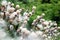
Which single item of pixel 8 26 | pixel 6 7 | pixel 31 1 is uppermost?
pixel 31 1

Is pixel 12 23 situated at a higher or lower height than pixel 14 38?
higher

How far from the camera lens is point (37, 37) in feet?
5.51

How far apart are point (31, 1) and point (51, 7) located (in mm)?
652

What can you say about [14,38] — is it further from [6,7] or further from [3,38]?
[6,7]

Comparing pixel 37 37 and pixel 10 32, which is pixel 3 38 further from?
pixel 37 37

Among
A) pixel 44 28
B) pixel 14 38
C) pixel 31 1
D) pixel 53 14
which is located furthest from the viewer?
pixel 31 1

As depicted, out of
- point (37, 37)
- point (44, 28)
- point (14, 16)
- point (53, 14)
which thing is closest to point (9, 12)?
A: point (14, 16)

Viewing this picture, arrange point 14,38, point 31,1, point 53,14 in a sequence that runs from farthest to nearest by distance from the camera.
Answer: point 31,1 < point 53,14 < point 14,38

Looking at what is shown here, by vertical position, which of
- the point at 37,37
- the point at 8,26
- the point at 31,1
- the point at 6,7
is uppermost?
the point at 31,1

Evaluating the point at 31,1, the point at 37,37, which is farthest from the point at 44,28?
the point at 31,1

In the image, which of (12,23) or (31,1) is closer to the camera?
(12,23)

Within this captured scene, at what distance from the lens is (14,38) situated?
1674 millimetres

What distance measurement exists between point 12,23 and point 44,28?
1.24 feet

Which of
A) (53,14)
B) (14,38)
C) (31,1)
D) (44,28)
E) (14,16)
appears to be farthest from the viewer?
(31,1)
